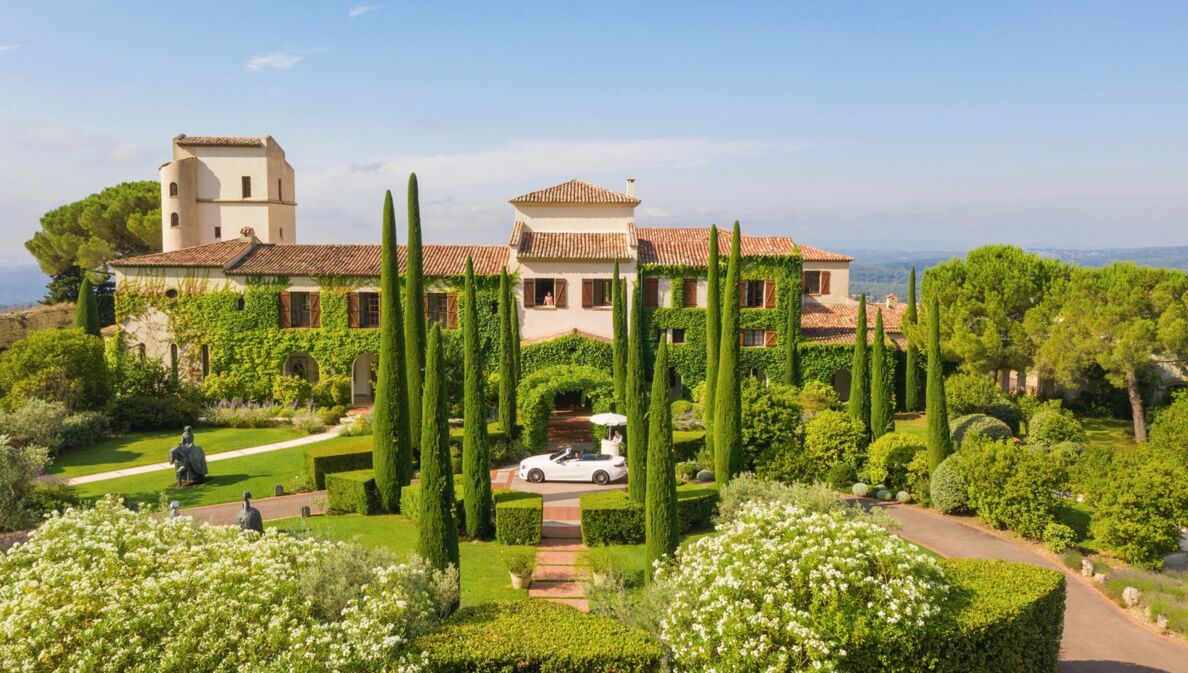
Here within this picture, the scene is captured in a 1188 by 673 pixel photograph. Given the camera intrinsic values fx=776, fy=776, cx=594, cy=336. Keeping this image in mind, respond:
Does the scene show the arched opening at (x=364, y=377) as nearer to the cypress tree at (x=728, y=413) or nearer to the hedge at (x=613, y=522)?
the cypress tree at (x=728, y=413)

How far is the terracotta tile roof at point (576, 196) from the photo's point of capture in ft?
124

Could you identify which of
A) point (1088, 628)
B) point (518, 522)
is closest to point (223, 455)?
point (518, 522)

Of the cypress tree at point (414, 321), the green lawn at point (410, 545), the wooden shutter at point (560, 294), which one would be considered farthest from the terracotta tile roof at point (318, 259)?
the green lawn at point (410, 545)

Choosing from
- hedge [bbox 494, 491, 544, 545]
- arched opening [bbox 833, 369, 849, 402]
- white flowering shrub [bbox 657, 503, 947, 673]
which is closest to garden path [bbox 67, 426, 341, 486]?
hedge [bbox 494, 491, 544, 545]

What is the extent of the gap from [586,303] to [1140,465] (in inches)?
901

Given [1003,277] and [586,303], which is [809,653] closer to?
[586,303]

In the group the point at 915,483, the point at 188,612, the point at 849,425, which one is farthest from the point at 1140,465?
the point at 188,612

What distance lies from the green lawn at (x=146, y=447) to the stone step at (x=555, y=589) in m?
17.2

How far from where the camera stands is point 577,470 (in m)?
24.8

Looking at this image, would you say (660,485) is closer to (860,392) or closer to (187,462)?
(187,462)

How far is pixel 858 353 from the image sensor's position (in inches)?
1188

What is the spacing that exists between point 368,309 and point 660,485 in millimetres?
24771

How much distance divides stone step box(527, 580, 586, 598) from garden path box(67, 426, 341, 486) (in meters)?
15.8

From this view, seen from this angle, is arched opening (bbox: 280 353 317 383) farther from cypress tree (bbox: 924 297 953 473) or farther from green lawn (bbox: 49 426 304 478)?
cypress tree (bbox: 924 297 953 473)
